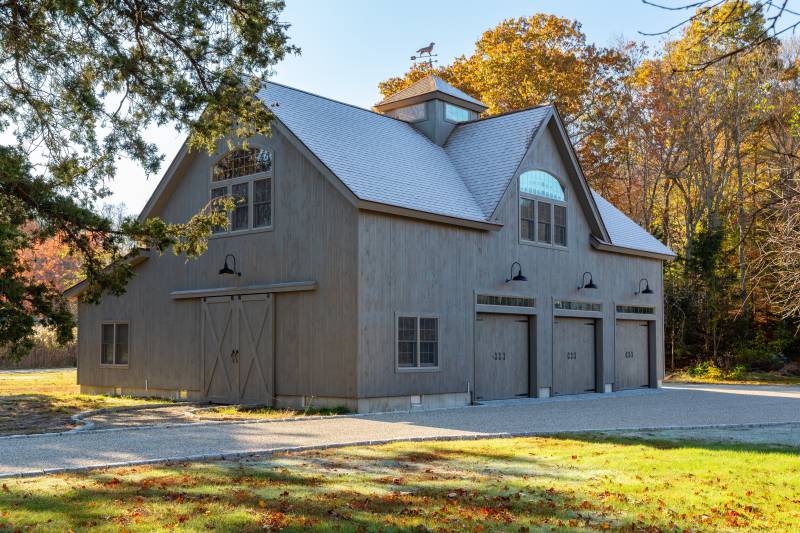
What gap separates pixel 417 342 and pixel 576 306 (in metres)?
6.94

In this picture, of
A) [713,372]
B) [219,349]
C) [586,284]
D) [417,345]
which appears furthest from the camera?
[713,372]

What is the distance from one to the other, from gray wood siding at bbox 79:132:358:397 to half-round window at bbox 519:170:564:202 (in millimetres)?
6333

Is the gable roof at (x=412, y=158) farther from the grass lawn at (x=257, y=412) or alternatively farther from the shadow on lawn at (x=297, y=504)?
the shadow on lawn at (x=297, y=504)

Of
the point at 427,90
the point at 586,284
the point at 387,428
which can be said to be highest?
the point at 427,90

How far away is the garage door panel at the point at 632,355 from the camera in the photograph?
82.0ft

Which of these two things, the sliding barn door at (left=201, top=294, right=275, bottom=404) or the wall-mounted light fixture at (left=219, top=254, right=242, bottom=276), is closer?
the sliding barn door at (left=201, top=294, right=275, bottom=404)

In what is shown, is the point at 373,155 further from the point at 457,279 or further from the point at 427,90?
the point at 427,90

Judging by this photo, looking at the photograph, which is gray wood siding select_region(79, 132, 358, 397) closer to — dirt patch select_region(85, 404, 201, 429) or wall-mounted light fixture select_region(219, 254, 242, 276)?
wall-mounted light fixture select_region(219, 254, 242, 276)

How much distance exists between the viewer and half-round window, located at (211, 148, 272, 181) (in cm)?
1891

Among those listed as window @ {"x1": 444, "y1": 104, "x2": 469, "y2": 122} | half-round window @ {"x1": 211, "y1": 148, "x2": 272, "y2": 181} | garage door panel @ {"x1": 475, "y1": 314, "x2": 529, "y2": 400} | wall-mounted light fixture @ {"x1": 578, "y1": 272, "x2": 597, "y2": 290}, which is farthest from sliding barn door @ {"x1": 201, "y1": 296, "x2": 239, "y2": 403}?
wall-mounted light fixture @ {"x1": 578, "y1": 272, "x2": 597, "y2": 290}

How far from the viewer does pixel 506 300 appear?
20531 millimetres

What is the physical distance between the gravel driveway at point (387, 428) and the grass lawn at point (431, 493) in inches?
38.4

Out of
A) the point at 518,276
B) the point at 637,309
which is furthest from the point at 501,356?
the point at 637,309

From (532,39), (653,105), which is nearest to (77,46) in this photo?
(532,39)
